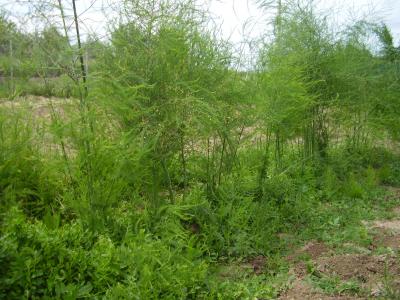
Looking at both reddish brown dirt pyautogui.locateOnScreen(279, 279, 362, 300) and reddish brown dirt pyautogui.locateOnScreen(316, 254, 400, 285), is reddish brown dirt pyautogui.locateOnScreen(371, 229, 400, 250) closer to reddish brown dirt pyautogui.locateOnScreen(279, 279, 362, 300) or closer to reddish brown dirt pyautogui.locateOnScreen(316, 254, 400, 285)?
reddish brown dirt pyautogui.locateOnScreen(316, 254, 400, 285)

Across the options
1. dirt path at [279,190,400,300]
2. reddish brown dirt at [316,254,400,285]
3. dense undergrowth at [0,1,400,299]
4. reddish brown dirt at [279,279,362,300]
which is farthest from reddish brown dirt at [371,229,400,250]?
reddish brown dirt at [279,279,362,300]

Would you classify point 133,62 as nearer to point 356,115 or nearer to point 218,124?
point 218,124

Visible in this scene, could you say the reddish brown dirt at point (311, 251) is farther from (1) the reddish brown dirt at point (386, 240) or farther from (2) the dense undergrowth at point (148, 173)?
(1) the reddish brown dirt at point (386, 240)

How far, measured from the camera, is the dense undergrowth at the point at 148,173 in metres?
2.90

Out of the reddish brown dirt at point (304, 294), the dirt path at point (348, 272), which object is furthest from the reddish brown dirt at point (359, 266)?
the reddish brown dirt at point (304, 294)

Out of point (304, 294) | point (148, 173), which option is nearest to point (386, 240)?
point (304, 294)

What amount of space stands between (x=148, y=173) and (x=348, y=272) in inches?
65.1

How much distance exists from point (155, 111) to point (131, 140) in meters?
0.31

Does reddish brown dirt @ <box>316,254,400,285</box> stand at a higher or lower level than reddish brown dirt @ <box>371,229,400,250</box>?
higher

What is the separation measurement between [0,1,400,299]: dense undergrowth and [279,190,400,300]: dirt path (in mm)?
153

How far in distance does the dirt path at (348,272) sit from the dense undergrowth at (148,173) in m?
0.15

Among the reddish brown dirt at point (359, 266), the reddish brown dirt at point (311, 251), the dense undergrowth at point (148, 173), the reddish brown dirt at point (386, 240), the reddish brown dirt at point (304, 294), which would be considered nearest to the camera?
the dense undergrowth at point (148, 173)

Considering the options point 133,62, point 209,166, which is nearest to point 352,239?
point 209,166

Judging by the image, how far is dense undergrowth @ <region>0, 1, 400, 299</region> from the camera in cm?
290
